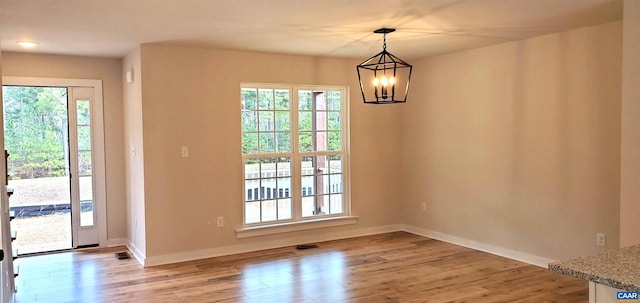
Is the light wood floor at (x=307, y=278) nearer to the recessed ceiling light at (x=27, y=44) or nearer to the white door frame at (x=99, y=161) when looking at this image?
the white door frame at (x=99, y=161)

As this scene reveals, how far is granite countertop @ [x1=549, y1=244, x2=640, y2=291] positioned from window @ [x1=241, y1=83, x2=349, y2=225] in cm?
421

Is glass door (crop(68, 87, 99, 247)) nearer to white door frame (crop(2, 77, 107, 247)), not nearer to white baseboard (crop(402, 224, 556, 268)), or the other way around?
white door frame (crop(2, 77, 107, 247))

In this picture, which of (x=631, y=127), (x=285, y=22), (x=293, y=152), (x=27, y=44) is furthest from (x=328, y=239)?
(x=27, y=44)

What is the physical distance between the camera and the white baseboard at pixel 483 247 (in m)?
4.92

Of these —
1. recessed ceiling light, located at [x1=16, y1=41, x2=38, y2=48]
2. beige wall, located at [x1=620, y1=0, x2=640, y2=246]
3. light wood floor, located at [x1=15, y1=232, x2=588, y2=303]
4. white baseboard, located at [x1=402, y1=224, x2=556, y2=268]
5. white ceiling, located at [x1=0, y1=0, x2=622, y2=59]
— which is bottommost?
light wood floor, located at [x1=15, y1=232, x2=588, y2=303]

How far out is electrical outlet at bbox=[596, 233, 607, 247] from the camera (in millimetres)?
4340

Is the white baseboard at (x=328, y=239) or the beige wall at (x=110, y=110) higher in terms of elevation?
the beige wall at (x=110, y=110)

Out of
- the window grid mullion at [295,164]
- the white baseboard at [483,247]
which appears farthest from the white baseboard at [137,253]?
the white baseboard at [483,247]

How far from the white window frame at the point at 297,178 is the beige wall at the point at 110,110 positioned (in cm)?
159

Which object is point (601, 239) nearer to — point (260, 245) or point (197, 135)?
point (260, 245)

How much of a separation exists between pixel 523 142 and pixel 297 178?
258 centimetres

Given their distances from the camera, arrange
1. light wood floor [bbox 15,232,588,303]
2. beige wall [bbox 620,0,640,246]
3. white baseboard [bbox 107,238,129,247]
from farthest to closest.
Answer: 1. white baseboard [bbox 107,238,129,247]
2. light wood floor [bbox 15,232,588,303]
3. beige wall [bbox 620,0,640,246]

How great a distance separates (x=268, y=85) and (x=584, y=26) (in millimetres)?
3252

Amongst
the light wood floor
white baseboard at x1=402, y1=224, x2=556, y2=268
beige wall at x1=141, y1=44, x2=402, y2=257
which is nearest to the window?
beige wall at x1=141, y1=44, x2=402, y2=257
